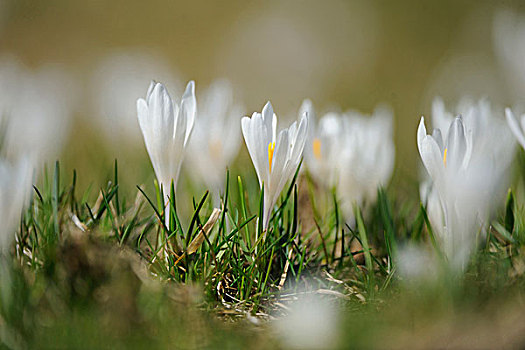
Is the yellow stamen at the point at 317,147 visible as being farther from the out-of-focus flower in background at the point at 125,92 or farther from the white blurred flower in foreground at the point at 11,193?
the out-of-focus flower in background at the point at 125,92

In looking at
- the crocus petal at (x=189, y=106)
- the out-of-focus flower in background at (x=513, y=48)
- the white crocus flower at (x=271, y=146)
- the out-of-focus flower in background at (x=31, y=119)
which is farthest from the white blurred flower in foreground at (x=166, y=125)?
the out-of-focus flower in background at (x=513, y=48)

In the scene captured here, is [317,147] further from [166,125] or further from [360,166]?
[166,125]

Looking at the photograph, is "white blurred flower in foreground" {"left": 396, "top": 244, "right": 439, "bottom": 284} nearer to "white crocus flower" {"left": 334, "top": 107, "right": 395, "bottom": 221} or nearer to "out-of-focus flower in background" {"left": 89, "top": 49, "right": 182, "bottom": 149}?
"white crocus flower" {"left": 334, "top": 107, "right": 395, "bottom": 221}

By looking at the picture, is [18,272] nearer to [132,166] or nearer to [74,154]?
[132,166]

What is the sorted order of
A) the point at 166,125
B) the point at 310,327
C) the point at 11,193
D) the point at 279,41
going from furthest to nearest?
the point at 279,41 < the point at 166,125 < the point at 11,193 < the point at 310,327

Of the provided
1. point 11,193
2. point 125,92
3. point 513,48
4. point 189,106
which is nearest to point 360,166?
point 189,106

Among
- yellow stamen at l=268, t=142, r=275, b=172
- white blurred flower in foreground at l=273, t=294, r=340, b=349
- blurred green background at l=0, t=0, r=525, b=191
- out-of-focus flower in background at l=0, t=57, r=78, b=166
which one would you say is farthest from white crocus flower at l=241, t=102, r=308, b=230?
blurred green background at l=0, t=0, r=525, b=191

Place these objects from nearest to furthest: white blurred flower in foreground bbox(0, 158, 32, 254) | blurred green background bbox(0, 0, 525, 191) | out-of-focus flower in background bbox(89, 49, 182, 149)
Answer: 1. white blurred flower in foreground bbox(0, 158, 32, 254)
2. out-of-focus flower in background bbox(89, 49, 182, 149)
3. blurred green background bbox(0, 0, 525, 191)
